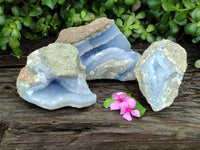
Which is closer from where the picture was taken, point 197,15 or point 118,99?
point 118,99

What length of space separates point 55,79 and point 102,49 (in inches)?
14.6

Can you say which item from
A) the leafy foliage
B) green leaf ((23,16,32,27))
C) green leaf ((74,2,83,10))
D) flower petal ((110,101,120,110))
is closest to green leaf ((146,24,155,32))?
the leafy foliage

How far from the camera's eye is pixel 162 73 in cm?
153

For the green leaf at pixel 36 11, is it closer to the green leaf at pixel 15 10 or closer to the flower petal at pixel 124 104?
the green leaf at pixel 15 10

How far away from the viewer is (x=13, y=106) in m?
1.60

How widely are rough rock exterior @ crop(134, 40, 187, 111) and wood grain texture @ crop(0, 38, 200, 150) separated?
11cm

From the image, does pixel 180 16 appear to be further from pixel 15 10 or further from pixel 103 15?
pixel 15 10

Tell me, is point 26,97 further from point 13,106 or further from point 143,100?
point 143,100

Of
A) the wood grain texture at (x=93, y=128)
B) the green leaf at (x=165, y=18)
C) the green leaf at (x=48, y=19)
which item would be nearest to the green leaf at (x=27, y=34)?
the green leaf at (x=48, y=19)

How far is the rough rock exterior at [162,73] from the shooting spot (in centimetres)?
149

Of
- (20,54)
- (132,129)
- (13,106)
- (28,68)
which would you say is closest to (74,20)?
(20,54)

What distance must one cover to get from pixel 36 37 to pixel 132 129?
1.18 metres

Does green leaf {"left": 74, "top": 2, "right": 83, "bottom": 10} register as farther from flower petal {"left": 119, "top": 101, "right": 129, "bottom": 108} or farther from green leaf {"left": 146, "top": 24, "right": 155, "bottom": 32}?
flower petal {"left": 119, "top": 101, "right": 129, "bottom": 108}

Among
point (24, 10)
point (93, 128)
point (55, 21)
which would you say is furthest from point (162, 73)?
point (24, 10)
